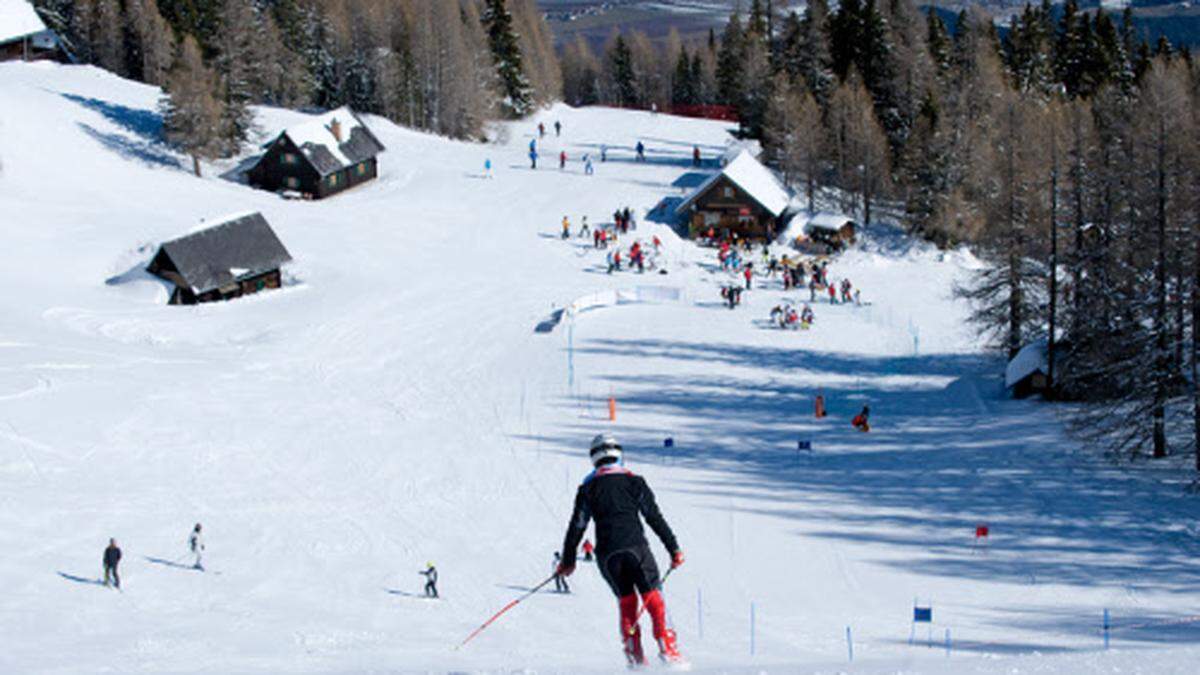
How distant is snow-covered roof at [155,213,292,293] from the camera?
4766cm

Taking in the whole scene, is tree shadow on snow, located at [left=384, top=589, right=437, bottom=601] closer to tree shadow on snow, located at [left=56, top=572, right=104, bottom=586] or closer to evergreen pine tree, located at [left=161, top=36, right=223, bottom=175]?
tree shadow on snow, located at [left=56, top=572, right=104, bottom=586]

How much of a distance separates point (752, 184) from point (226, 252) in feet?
81.0

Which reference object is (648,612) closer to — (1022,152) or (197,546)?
(197,546)

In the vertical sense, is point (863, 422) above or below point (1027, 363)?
below

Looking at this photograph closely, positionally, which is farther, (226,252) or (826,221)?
(826,221)

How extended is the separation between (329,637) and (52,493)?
11593 mm

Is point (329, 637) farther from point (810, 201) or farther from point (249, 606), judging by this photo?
point (810, 201)

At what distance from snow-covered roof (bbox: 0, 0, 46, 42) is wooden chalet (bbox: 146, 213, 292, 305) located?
33.2 m

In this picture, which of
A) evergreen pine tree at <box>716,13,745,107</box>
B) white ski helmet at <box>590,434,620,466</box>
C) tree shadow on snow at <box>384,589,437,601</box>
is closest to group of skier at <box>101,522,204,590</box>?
tree shadow on snow at <box>384,589,437,601</box>

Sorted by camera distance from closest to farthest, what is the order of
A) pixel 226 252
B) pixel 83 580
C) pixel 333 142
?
pixel 83 580, pixel 226 252, pixel 333 142

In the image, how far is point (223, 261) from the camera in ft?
160

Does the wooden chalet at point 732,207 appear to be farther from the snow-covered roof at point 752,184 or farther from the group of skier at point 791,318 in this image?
the group of skier at point 791,318

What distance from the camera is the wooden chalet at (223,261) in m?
47.7

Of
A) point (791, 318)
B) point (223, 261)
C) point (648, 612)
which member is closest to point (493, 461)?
point (791, 318)
